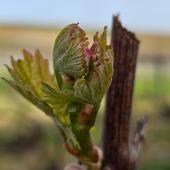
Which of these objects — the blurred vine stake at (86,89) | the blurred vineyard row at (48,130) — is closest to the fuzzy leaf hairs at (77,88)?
the blurred vine stake at (86,89)

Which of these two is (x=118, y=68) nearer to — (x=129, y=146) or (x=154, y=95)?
(x=129, y=146)

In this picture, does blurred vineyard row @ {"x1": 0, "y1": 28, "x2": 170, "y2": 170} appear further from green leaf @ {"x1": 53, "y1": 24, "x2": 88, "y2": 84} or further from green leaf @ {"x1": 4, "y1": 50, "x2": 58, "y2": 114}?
green leaf @ {"x1": 53, "y1": 24, "x2": 88, "y2": 84}

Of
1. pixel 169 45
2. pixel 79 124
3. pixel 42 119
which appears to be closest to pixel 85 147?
pixel 79 124

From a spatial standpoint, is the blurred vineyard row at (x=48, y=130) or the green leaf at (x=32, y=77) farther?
the blurred vineyard row at (x=48, y=130)

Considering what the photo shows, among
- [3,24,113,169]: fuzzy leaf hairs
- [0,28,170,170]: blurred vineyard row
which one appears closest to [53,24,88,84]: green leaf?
[3,24,113,169]: fuzzy leaf hairs

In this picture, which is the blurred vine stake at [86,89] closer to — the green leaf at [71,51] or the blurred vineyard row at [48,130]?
the green leaf at [71,51]
